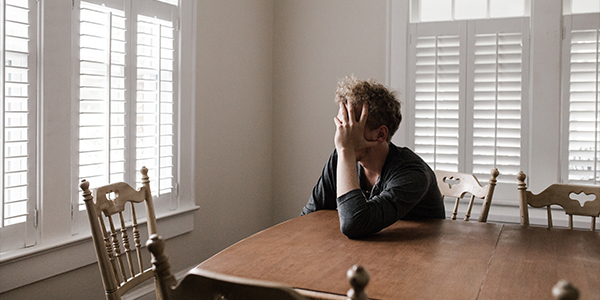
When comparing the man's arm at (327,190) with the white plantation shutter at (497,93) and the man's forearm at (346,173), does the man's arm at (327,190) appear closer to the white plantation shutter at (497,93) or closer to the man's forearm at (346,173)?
the man's forearm at (346,173)

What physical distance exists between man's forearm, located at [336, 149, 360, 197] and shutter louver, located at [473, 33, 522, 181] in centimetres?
170

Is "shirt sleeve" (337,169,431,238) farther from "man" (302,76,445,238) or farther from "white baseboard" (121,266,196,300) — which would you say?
"white baseboard" (121,266,196,300)

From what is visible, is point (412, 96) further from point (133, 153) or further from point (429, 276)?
point (429, 276)

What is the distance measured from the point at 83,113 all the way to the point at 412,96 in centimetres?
209

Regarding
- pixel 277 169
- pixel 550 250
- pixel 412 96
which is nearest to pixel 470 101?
pixel 412 96

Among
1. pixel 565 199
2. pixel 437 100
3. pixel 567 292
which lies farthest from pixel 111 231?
pixel 437 100

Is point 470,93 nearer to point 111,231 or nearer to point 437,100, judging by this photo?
point 437,100

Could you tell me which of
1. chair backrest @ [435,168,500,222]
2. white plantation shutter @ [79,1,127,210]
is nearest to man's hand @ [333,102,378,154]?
chair backrest @ [435,168,500,222]

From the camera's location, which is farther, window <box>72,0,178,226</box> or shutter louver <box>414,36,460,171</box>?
shutter louver <box>414,36,460,171</box>

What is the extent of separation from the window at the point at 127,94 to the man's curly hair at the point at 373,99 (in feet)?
3.77

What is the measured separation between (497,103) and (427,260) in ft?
6.84

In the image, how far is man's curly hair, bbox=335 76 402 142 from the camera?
1.85 metres

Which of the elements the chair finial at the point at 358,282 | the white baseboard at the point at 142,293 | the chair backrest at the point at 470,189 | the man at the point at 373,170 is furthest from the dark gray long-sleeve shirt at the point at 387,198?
the white baseboard at the point at 142,293

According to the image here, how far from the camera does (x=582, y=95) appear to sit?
9.73 feet
